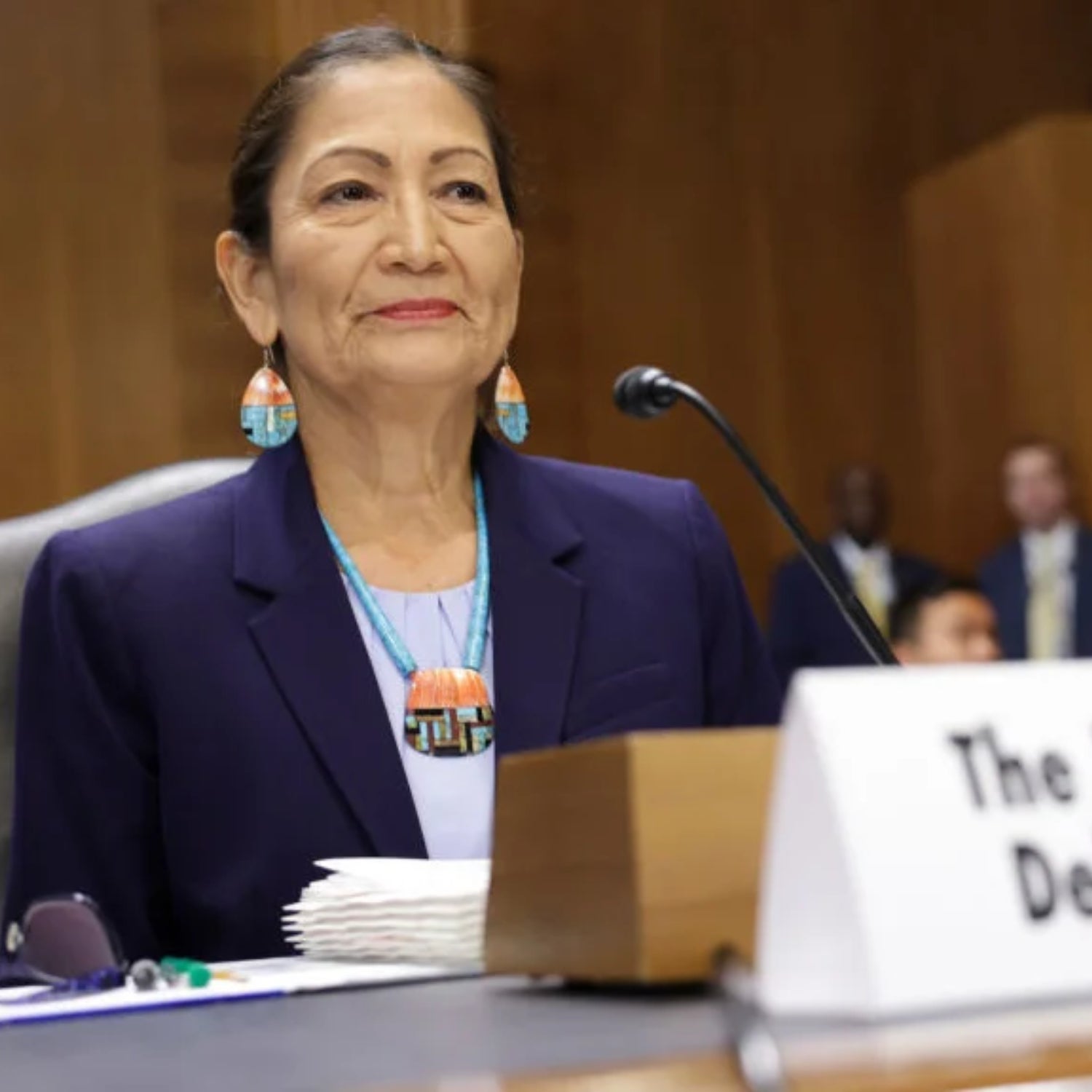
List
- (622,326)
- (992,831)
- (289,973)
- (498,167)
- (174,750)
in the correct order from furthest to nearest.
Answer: (622,326) < (498,167) < (174,750) < (289,973) < (992,831)

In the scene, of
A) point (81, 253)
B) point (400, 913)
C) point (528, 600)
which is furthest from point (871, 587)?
point (400, 913)

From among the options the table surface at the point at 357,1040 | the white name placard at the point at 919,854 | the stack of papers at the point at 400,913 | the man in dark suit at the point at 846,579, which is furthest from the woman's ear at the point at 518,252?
the man in dark suit at the point at 846,579

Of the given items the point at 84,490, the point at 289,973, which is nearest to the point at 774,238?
the point at 84,490

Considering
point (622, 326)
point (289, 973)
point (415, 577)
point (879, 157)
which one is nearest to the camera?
point (289, 973)

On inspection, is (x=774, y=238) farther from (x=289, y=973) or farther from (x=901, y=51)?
(x=289, y=973)

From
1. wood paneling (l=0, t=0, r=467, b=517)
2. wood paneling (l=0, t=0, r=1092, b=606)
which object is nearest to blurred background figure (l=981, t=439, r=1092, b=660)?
wood paneling (l=0, t=0, r=1092, b=606)

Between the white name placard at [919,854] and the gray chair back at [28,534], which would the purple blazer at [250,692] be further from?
the white name placard at [919,854]

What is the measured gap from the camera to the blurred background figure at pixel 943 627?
5195 mm

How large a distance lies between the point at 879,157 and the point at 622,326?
1.45 meters

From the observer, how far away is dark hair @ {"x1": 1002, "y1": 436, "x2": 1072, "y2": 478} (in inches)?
320

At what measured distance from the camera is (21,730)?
1891 mm

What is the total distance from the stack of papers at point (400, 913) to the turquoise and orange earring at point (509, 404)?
32.6 inches

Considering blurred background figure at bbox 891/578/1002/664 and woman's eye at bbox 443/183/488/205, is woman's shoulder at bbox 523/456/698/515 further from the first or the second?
blurred background figure at bbox 891/578/1002/664

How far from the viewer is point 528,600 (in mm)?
1926
